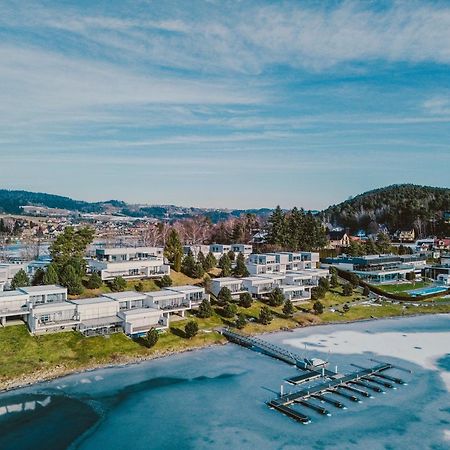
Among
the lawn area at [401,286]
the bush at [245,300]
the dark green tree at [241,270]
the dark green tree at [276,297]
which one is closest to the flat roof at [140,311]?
the bush at [245,300]

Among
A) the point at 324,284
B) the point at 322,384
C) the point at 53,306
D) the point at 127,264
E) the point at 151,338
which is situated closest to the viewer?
the point at 322,384

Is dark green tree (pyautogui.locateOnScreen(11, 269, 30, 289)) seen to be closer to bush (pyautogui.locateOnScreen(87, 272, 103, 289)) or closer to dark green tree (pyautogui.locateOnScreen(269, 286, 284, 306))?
bush (pyautogui.locateOnScreen(87, 272, 103, 289))

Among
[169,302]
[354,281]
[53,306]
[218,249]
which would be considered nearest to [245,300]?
[169,302]

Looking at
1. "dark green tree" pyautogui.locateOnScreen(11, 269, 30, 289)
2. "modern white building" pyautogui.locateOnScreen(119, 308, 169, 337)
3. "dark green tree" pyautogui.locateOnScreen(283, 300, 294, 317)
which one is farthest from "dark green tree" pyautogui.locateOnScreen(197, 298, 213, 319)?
"dark green tree" pyautogui.locateOnScreen(11, 269, 30, 289)

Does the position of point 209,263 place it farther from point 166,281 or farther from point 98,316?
point 98,316

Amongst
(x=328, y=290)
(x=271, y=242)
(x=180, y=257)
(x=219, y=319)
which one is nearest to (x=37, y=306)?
(x=219, y=319)

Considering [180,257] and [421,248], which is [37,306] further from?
[421,248]

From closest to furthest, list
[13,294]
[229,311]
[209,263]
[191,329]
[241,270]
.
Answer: [13,294] → [191,329] → [229,311] → [241,270] → [209,263]
